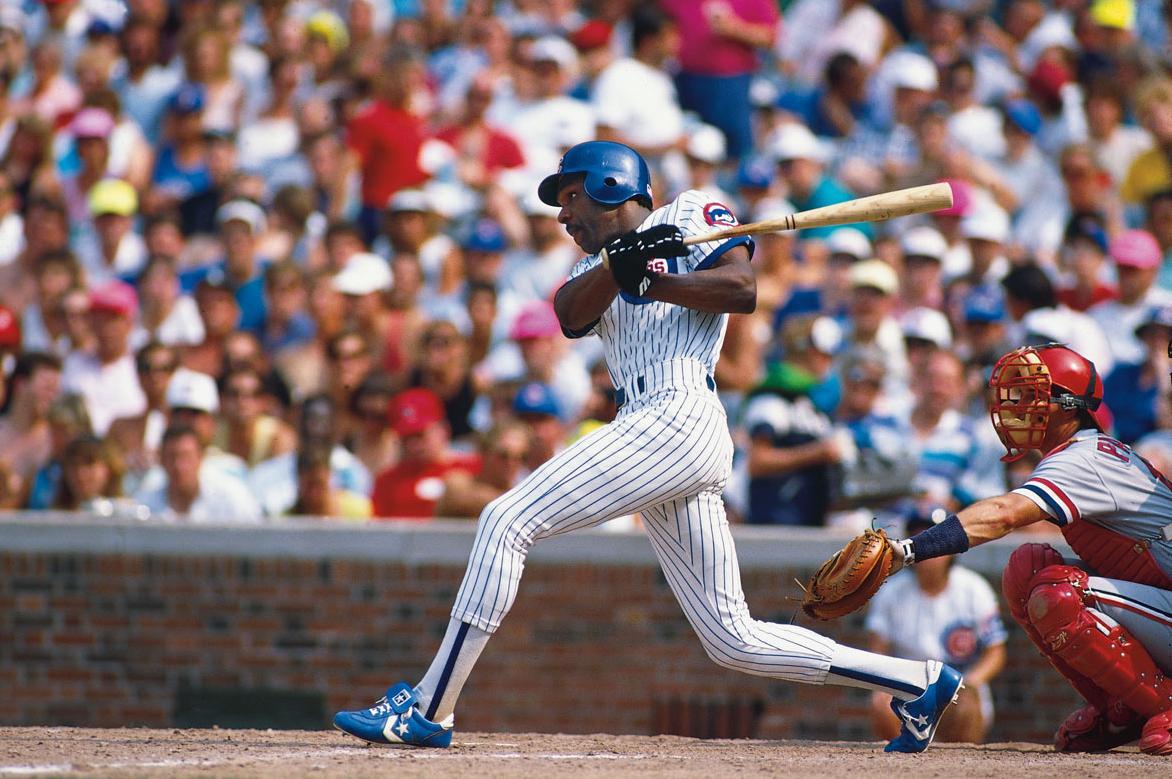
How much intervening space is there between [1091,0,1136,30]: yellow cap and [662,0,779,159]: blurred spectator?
2022 millimetres

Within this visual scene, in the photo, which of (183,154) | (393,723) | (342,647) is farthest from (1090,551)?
(183,154)

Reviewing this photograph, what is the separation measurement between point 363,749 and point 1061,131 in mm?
6758

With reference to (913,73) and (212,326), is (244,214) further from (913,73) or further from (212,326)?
(913,73)

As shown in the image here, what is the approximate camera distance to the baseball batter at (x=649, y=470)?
16.6 ft

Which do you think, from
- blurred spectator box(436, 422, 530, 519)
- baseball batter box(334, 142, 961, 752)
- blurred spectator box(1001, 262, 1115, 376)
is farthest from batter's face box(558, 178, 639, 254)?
blurred spectator box(1001, 262, 1115, 376)

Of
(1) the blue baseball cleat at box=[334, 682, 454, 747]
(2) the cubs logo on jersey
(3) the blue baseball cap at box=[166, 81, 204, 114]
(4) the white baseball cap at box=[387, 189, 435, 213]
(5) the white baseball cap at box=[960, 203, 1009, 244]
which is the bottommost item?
(1) the blue baseball cleat at box=[334, 682, 454, 747]

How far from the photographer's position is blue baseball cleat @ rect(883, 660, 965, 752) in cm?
536

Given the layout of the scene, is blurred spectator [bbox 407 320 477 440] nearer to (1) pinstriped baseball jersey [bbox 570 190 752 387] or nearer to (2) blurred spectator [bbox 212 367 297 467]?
(2) blurred spectator [bbox 212 367 297 467]

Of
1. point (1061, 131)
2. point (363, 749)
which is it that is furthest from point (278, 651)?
point (1061, 131)

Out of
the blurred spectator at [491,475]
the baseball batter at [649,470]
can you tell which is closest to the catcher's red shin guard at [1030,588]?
the baseball batter at [649,470]

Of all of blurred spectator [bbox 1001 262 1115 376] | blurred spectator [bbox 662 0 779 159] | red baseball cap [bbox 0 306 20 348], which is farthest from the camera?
blurred spectator [bbox 662 0 779 159]

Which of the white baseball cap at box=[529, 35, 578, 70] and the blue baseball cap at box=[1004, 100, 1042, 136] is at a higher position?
the white baseball cap at box=[529, 35, 578, 70]

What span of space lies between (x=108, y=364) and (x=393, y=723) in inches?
190

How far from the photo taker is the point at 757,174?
10.2 m
